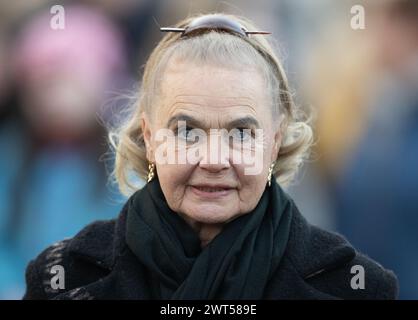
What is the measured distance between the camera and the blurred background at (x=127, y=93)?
149 inches

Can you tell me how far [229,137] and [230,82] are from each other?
178mm

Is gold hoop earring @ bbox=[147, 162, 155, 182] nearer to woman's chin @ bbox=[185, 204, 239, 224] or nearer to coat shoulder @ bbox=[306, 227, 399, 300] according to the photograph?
woman's chin @ bbox=[185, 204, 239, 224]

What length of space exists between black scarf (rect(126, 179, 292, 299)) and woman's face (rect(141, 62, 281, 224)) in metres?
0.06

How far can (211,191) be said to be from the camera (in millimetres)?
2279

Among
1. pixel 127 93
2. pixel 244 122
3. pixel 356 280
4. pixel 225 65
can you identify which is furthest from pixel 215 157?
pixel 127 93

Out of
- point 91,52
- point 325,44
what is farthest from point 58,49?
point 325,44

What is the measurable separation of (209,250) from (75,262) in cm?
53

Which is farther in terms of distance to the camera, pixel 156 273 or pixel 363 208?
pixel 363 208

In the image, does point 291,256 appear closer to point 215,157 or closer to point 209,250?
point 209,250

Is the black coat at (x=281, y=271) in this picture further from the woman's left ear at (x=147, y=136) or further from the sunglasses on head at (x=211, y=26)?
the sunglasses on head at (x=211, y=26)

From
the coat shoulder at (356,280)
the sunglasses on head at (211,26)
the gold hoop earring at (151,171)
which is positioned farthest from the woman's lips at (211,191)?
the sunglasses on head at (211,26)

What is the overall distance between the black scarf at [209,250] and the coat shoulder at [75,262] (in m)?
0.16

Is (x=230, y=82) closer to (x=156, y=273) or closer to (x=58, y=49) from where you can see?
(x=156, y=273)
